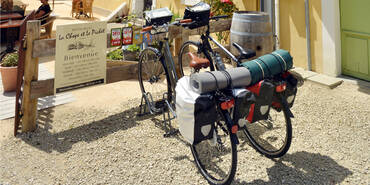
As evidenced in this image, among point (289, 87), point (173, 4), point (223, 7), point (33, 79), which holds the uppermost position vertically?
point (173, 4)

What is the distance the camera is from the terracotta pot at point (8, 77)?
539 cm

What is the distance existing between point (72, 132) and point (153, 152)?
1.23 metres

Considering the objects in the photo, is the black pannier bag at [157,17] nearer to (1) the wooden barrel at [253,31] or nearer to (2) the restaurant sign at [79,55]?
(2) the restaurant sign at [79,55]

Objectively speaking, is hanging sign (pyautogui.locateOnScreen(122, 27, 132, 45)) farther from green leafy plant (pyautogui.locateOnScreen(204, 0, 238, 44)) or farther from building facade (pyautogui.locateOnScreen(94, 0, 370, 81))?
building facade (pyautogui.locateOnScreen(94, 0, 370, 81))

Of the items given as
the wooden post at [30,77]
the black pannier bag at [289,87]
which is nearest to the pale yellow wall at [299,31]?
the black pannier bag at [289,87]

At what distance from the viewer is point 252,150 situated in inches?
143

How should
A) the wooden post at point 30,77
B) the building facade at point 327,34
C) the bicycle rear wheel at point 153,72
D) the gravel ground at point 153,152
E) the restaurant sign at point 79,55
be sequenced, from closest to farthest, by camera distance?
the gravel ground at point 153,152, the wooden post at point 30,77, the restaurant sign at point 79,55, the bicycle rear wheel at point 153,72, the building facade at point 327,34

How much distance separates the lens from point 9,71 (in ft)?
17.7

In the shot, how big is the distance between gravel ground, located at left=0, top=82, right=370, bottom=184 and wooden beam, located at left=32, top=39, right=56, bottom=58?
102 cm

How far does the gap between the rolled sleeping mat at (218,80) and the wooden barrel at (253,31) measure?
86.3 inches

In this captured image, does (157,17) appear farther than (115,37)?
No

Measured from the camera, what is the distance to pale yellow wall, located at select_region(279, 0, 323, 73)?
563cm

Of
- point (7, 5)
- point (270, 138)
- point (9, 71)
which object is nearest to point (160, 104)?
point (270, 138)

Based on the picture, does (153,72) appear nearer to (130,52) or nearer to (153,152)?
(153,152)
